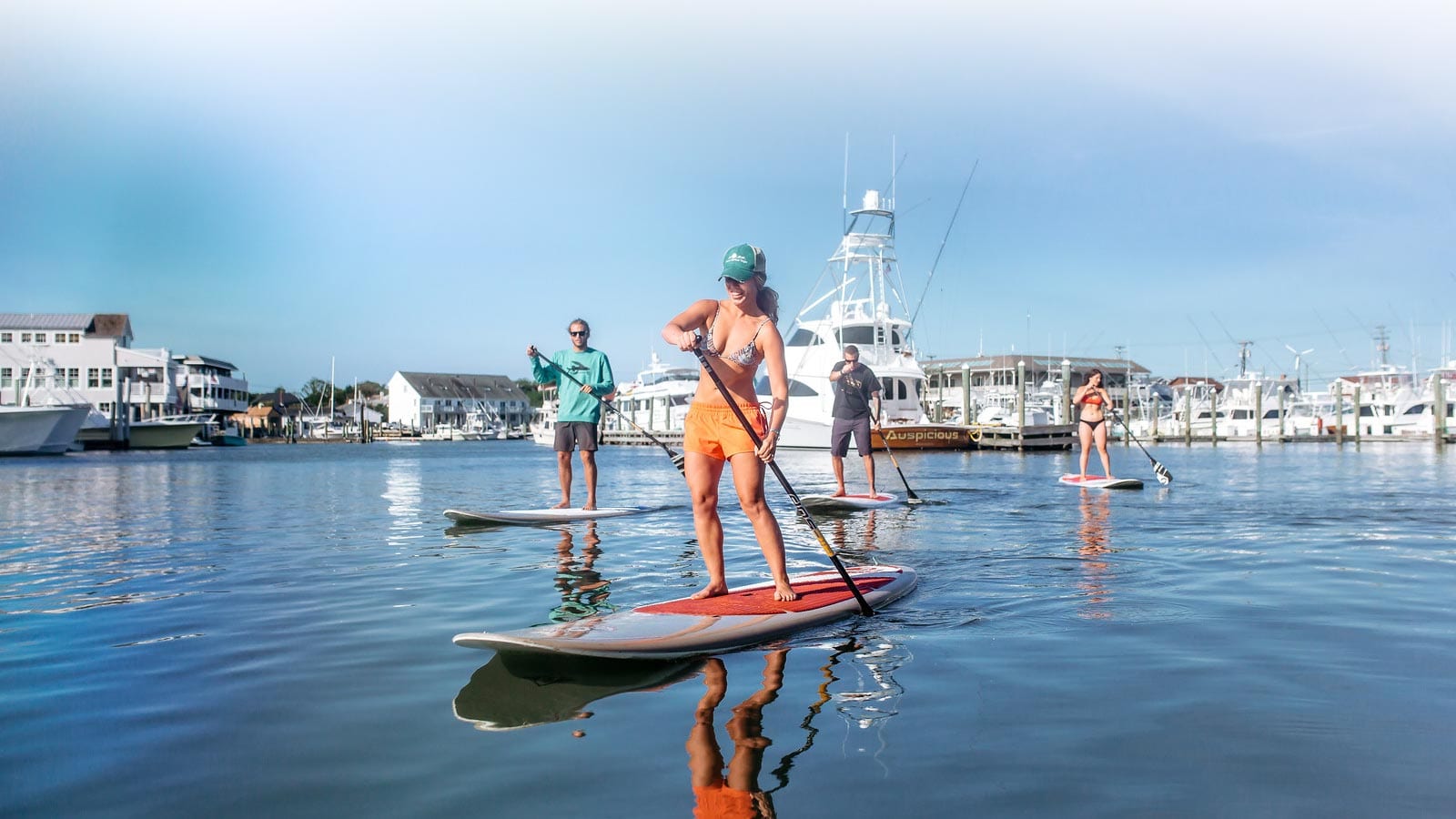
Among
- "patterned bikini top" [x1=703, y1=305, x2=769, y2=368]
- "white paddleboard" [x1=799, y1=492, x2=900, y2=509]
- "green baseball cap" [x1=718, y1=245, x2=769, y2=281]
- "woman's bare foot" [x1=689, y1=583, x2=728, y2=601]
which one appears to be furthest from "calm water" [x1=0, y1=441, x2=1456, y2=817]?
"white paddleboard" [x1=799, y1=492, x2=900, y2=509]

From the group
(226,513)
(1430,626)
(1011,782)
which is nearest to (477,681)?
(1011,782)

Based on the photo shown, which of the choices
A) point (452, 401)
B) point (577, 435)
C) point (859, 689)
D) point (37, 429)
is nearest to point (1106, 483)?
point (577, 435)

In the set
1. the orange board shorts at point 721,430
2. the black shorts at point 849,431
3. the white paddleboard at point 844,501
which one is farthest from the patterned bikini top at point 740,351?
the black shorts at point 849,431

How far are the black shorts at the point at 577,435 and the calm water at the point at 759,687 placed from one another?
2050 millimetres

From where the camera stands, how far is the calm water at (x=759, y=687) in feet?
9.98

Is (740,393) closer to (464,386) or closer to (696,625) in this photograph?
(696,625)

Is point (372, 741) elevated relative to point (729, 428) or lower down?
lower down

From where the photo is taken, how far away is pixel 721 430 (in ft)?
18.6

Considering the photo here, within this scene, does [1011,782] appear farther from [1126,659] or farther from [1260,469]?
[1260,469]

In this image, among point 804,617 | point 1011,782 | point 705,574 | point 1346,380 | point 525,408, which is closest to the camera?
point 1011,782

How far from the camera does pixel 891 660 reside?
4668 millimetres

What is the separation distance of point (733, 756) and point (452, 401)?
12291 centimetres

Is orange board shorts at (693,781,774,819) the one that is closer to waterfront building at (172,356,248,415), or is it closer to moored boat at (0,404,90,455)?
moored boat at (0,404,90,455)

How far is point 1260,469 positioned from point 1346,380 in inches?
3756
